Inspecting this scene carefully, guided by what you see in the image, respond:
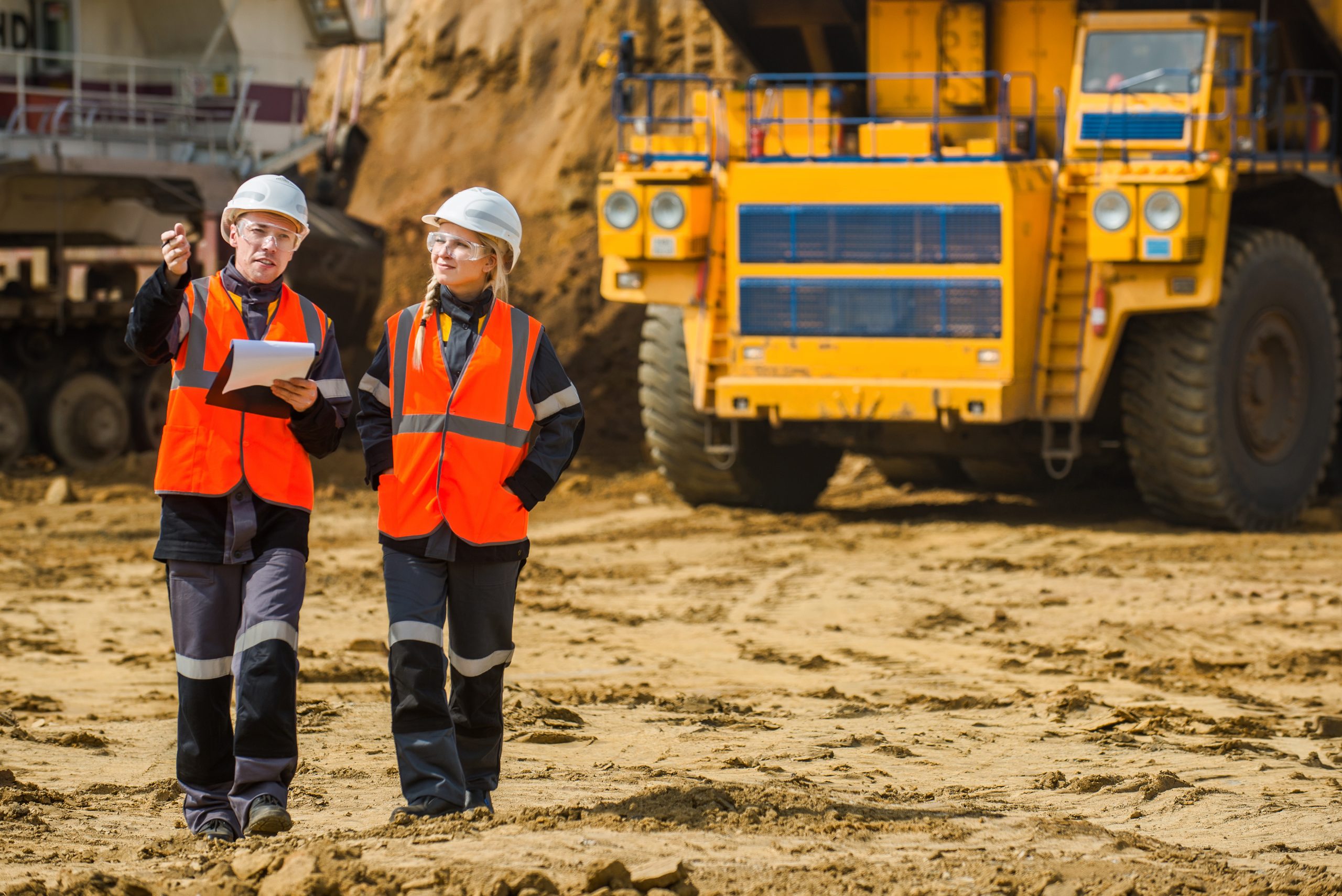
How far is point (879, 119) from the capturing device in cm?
1227

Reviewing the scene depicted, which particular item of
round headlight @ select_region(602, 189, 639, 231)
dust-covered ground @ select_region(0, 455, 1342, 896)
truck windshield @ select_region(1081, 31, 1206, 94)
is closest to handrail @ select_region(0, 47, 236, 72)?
dust-covered ground @ select_region(0, 455, 1342, 896)

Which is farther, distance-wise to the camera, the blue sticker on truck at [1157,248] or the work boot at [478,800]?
the blue sticker on truck at [1157,248]

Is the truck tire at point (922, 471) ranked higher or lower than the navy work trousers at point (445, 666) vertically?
lower

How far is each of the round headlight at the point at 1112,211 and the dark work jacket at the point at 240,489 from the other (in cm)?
718

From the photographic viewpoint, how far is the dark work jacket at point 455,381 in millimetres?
4676

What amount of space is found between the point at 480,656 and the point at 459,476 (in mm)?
482

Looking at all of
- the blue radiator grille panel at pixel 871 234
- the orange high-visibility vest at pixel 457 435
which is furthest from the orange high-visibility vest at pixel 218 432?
the blue radiator grille panel at pixel 871 234

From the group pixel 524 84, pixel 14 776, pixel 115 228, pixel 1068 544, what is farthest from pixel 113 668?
pixel 524 84

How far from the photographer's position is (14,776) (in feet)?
17.9

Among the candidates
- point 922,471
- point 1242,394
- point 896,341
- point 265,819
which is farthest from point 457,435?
point 922,471

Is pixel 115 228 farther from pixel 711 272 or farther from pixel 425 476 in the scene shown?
pixel 425 476

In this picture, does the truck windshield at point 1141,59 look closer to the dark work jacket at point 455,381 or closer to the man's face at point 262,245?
the dark work jacket at point 455,381

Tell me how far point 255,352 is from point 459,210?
24.9 inches

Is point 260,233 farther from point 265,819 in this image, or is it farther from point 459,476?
point 265,819
